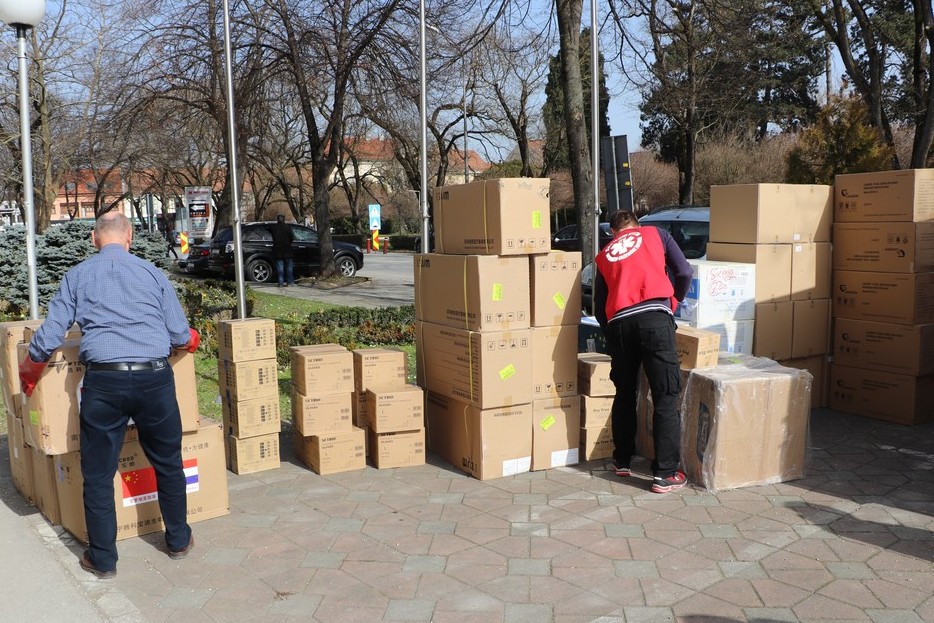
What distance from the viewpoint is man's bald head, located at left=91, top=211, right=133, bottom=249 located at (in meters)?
4.23

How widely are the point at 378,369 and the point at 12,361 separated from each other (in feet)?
7.74

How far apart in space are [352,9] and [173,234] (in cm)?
2917

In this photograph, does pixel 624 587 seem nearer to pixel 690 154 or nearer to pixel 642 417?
pixel 642 417

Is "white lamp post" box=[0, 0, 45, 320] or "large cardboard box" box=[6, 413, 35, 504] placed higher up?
"white lamp post" box=[0, 0, 45, 320]

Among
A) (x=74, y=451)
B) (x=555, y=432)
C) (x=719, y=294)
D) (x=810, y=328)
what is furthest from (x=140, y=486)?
(x=810, y=328)

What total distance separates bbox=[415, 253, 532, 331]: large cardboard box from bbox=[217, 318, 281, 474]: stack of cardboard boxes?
1.30 m

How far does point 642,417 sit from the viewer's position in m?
5.97

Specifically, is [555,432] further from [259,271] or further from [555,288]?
[259,271]

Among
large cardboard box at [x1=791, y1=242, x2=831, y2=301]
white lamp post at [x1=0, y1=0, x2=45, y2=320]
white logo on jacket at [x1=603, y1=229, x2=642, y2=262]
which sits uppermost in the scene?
white lamp post at [x1=0, y1=0, x2=45, y2=320]

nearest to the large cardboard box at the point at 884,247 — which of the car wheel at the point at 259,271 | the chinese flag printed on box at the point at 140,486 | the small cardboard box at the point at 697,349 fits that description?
the small cardboard box at the point at 697,349

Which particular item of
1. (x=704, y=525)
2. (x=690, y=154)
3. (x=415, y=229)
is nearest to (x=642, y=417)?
(x=704, y=525)

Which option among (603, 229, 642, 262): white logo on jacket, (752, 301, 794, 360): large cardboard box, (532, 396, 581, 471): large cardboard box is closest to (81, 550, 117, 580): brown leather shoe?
(532, 396, 581, 471): large cardboard box

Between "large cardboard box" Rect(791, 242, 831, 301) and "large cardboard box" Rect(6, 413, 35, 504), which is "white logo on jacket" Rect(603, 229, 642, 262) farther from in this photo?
"large cardboard box" Rect(6, 413, 35, 504)

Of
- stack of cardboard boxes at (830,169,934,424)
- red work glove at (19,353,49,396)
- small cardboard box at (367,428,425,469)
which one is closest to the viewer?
red work glove at (19,353,49,396)
